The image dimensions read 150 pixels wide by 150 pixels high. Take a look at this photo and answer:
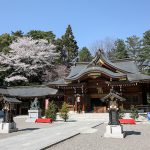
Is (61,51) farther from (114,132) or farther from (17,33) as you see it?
(114,132)

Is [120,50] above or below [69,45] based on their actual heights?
below

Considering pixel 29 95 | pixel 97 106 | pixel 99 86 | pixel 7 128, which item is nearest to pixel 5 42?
pixel 29 95

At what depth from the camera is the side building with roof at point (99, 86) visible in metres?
30.7

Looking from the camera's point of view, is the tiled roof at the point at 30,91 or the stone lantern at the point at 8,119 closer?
the stone lantern at the point at 8,119

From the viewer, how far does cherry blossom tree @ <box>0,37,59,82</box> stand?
1924 inches

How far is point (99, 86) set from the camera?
32.9 metres

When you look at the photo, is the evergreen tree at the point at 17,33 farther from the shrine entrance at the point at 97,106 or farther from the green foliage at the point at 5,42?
the shrine entrance at the point at 97,106

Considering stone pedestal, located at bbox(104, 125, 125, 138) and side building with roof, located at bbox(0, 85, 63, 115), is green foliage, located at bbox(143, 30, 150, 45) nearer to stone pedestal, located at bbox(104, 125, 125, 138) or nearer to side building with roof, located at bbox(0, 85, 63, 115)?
side building with roof, located at bbox(0, 85, 63, 115)

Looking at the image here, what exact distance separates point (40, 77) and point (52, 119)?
2934cm

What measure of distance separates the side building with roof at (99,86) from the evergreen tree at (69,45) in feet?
104

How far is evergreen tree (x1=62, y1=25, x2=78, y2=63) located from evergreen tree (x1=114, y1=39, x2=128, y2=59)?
11.7 m

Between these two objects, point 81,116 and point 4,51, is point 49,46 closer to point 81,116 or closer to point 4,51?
point 4,51

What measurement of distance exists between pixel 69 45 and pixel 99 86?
36.5m

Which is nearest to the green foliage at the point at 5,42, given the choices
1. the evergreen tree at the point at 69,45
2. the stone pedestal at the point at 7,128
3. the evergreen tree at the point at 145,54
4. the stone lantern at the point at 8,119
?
the evergreen tree at the point at 69,45
